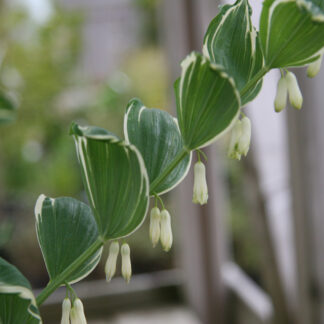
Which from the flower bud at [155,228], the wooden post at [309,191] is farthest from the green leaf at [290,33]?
the wooden post at [309,191]

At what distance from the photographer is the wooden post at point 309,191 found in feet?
3.81

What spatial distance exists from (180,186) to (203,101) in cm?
Result: 188

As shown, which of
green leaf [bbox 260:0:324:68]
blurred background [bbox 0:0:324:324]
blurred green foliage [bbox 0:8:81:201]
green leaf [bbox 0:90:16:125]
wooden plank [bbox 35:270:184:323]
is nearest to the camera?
green leaf [bbox 260:0:324:68]

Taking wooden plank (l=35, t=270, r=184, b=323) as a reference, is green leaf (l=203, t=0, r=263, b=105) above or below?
above

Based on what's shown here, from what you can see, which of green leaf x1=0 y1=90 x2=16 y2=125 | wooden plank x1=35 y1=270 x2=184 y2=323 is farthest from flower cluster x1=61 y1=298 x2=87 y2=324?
wooden plank x1=35 y1=270 x2=184 y2=323

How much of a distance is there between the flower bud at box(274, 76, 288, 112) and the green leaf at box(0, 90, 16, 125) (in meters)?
0.34

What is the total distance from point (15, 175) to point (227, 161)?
125 cm

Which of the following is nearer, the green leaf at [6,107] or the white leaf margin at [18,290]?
the white leaf margin at [18,290]

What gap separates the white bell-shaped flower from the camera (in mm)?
297

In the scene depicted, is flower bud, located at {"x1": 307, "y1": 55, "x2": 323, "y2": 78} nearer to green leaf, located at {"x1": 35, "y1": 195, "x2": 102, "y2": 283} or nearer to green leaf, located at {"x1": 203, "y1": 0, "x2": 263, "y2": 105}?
green leaf, located at {"x1": 203, "y1": 0, "x2": 263, "y2": 105}

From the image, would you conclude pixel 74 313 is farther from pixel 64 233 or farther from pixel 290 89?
pixel 290 89

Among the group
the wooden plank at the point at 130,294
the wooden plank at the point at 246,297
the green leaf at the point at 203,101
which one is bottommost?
the wooden plank at the point at 130,294

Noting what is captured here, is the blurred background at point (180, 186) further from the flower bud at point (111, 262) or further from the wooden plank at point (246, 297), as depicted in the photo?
the flower bud at point (111, 262)

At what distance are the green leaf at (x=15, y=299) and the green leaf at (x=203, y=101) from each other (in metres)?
0.13
